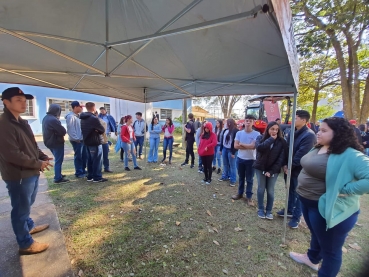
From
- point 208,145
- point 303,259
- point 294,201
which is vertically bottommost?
point 303,259

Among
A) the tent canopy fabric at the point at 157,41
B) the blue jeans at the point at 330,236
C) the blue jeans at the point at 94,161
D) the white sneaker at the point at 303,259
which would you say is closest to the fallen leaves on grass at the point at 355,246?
the white sneaker at the point at 303,259

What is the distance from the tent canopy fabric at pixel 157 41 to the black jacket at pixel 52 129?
2.23 ft

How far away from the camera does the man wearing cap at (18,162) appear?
1992 millimetres

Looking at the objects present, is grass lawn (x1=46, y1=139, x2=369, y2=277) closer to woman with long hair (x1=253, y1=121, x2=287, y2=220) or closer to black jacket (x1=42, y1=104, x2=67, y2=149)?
woman with long hair (x1=253, y1=121, x2=287, y2=220)

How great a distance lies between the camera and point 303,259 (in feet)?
8.30

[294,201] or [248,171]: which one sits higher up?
[248,171]

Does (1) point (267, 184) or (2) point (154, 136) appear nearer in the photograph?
(1) point (267, 184)

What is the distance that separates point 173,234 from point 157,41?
2981 mm

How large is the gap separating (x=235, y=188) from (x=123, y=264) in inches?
140

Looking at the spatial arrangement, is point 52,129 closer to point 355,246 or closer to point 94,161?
point 94,161

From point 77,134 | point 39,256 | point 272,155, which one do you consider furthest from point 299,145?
point 77,134

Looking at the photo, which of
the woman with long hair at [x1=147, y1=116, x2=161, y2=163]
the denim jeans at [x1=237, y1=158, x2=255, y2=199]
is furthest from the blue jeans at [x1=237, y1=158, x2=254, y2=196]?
the woman with long hair at [x1=147, y1=116, x2=161, y2=163]

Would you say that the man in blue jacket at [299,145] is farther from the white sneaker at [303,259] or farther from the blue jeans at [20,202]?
the blue jeans at [20,202]

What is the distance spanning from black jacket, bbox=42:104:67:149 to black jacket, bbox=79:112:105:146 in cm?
45
